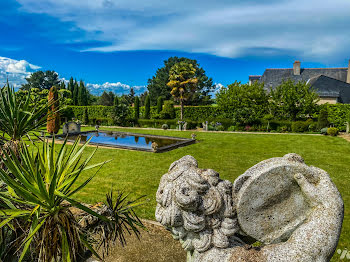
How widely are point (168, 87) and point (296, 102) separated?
1272 inches

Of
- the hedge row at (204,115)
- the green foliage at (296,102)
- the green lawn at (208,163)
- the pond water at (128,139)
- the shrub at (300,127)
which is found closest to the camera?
the green lawn at (208,163)

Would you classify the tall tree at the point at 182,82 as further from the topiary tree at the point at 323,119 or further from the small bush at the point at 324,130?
the small bush at the point at 324,130

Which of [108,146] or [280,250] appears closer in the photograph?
[280,250]

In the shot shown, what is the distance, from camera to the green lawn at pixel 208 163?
7.21 metres

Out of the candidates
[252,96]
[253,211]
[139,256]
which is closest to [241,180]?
[253,211]

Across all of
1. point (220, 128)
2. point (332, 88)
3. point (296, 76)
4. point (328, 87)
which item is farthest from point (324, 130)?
point (296, 76)

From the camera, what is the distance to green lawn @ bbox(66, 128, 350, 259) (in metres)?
7.21

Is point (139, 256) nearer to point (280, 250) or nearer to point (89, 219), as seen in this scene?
point (89, 219)

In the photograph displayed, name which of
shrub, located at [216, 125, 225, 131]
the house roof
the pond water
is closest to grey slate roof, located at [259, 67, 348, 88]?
the house roof

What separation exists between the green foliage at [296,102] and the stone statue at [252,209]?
24.6 m

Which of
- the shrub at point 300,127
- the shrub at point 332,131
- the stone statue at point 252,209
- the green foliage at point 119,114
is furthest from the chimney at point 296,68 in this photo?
the stone statue at point 252,209

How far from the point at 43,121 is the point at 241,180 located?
11.6 feet

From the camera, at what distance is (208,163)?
10672mm

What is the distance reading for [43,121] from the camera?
165 inches
